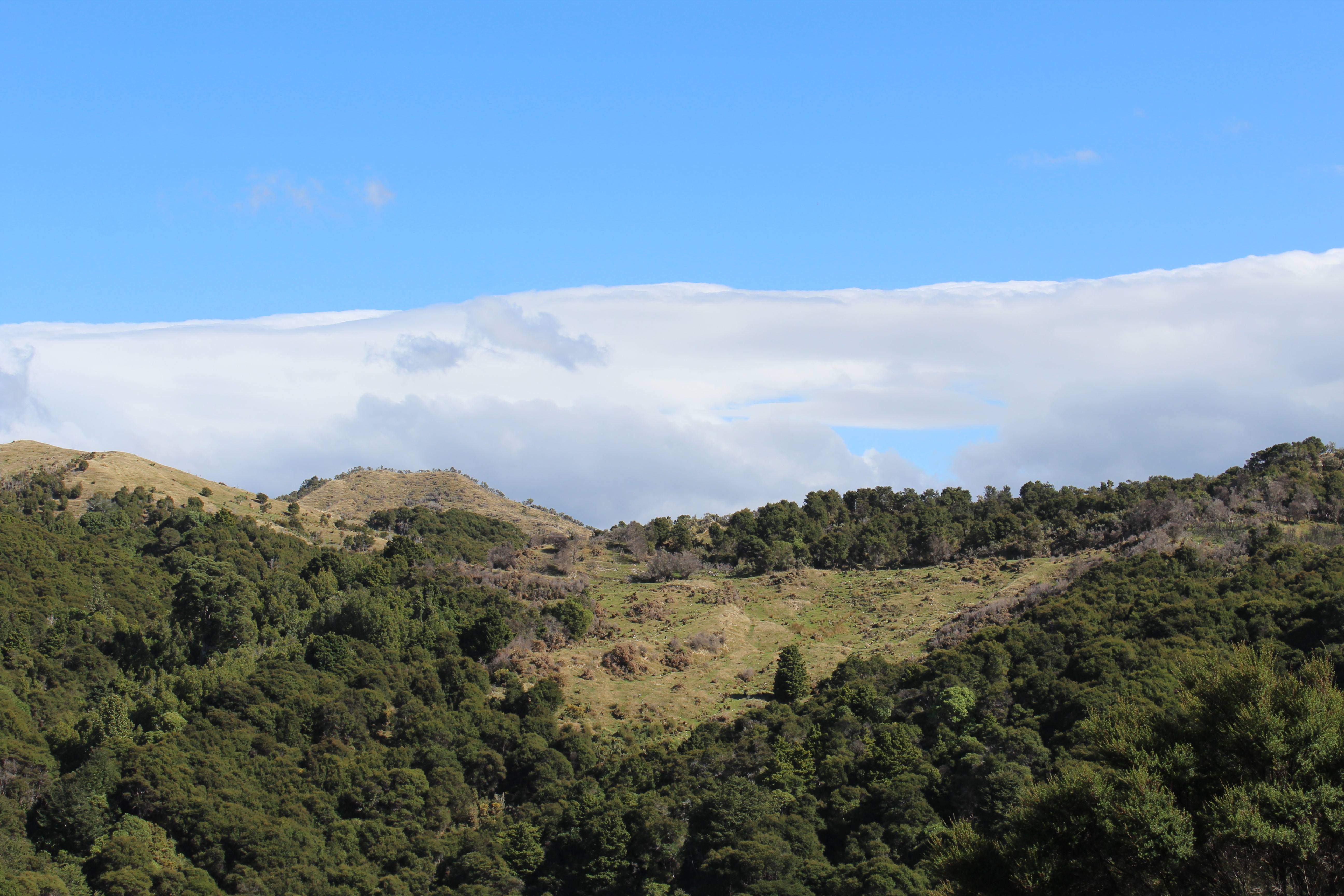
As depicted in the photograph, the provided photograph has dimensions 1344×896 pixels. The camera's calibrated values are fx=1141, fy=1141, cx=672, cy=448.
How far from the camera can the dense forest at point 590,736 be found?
28578 millimetres

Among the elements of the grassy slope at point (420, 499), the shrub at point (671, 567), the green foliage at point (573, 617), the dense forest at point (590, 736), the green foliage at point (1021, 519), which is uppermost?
the grassy slope at point (420, 499)

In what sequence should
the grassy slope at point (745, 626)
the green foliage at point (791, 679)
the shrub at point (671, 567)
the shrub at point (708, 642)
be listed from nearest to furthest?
the green foliage at point (791, 679) < the grassy slope at point (745, 626) < the shrub at point (708, 642) < the shrub at point (671, 567)

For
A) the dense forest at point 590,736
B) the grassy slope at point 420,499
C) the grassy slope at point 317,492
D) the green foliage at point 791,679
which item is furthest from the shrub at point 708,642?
the grassy slope at point 420,499

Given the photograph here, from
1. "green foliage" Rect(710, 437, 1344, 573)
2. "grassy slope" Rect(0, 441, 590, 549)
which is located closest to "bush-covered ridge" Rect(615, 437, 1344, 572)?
"green foliage" Rect(710, 437, 1344, 573)

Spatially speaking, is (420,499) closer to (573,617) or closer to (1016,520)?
(573,617)

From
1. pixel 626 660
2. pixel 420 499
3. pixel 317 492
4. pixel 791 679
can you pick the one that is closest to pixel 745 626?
pixel 626 660

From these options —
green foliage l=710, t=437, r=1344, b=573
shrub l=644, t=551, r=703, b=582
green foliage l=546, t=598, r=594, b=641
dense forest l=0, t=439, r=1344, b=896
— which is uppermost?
green foliage l=710, t=437, r=1344, b=573

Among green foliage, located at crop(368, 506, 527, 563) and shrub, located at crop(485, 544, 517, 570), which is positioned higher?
green foliage, located at crop(368, 506, 527, 563)

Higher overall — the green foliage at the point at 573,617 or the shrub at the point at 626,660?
the green foliage at the point at 573,617

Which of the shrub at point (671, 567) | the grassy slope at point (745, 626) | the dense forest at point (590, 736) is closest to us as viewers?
the dense forest at point (590, 736)

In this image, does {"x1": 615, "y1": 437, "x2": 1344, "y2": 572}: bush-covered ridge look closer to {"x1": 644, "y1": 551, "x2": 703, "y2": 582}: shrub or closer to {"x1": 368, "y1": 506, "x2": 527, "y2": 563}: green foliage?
{"x1": 644, "y1": 551, "x2": 703, "y2": 582}: shrub

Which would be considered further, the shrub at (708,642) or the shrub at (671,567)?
the shrub at (671,567)

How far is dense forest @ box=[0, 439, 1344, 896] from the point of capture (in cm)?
2858

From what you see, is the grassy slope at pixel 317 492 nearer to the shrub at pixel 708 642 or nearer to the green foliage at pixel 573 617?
the green foliage at pixel 573 617
